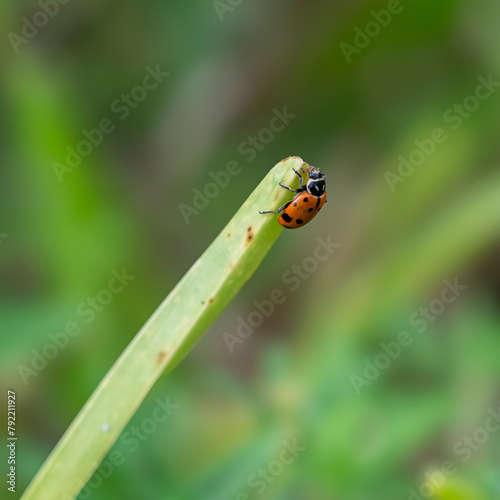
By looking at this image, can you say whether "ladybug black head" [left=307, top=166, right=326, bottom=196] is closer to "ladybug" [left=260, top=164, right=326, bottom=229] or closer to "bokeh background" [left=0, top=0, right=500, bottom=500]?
"ladybug" [left=260, top=164, right=326, bottom=229]

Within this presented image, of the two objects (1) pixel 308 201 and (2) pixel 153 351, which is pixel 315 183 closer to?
(1) pixel 308 201

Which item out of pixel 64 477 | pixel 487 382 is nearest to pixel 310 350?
pixel 487 382

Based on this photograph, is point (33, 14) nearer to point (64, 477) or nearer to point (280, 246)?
point (280, 246)

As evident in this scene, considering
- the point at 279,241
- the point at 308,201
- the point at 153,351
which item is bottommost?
the point at 153,351

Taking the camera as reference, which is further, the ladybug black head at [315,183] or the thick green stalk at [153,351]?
the ladybug black head at [315,183]

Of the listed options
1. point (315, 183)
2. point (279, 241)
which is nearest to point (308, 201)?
point (315, 183)

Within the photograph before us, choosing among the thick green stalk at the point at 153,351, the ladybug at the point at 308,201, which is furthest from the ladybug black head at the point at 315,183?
the thick green stalk at the point at 153,351

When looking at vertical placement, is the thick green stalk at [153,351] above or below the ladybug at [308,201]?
below

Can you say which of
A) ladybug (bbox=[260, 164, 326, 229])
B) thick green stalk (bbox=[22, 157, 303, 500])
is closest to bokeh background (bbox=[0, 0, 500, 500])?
ladybug (bbox=[260, 164, 326, 229])

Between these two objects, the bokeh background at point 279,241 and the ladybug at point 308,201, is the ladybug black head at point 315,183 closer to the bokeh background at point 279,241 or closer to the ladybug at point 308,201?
the ladybug at point 308,201

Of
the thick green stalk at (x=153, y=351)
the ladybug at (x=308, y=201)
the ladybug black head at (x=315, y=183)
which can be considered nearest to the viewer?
the thick green stalk at (x=153, y=351)
